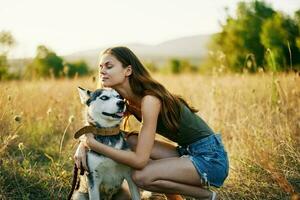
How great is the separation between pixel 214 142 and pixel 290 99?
2.37 m

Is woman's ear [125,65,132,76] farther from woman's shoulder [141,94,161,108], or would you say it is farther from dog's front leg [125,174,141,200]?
dog's front leg [125,174,141,200]

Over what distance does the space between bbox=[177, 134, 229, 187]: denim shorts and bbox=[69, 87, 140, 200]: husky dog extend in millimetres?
583

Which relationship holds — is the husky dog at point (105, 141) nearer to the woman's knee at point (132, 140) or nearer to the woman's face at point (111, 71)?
the woman's face at point (111, 71)

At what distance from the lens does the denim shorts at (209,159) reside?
13.5 ft

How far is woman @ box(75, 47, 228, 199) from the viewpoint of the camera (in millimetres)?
3857

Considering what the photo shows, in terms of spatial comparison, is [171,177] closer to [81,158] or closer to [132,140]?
[132,140]

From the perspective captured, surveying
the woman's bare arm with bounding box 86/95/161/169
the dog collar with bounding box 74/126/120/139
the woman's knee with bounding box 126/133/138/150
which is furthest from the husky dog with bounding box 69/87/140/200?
the woman's knee with bounding box 126/133/138/150

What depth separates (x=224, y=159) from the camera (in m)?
4.21

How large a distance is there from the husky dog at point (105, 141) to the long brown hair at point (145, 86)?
0.25 metres

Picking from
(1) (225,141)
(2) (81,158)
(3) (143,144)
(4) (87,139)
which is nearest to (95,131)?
(4) (87,139)

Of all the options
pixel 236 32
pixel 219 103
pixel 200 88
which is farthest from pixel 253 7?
pixel 219 103

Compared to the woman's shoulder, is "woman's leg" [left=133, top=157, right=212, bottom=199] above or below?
below

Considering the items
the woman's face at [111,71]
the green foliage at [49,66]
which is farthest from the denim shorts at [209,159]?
the green foliage at [49,66]

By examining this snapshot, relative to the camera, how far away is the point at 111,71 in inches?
156
